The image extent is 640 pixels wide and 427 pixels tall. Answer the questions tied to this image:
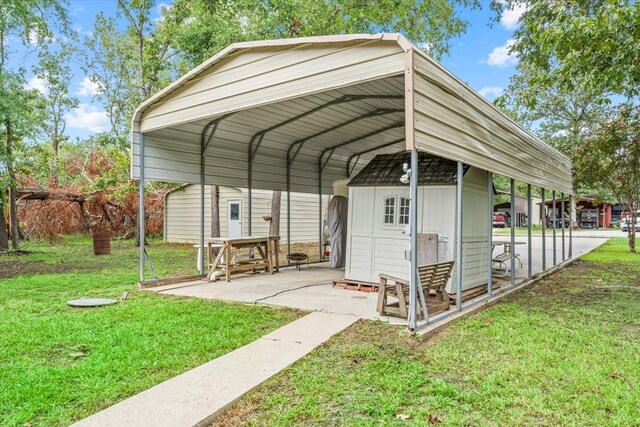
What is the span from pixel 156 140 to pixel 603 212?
44835 mm

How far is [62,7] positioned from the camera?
35.3ft

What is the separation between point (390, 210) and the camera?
671 cm

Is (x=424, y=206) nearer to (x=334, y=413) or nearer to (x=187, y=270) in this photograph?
(x=334, y=413)

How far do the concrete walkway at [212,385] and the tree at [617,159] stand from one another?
12.3m

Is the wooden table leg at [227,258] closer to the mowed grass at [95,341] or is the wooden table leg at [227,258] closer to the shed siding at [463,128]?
the mowed grass at [95,341]

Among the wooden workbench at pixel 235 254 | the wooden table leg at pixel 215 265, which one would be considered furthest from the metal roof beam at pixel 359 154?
the wooden table leg at pixel 215 265

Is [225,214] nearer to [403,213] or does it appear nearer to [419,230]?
[403,213]

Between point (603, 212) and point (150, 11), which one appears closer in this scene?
point (150, 11)

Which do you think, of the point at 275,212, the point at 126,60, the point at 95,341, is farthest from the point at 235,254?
the point at 126,60

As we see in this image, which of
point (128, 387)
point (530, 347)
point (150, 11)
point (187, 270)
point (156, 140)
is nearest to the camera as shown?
point (128, 387)

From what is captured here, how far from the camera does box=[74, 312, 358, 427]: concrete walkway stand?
2594 millimetres

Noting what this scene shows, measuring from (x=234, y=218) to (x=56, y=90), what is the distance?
13.8 m

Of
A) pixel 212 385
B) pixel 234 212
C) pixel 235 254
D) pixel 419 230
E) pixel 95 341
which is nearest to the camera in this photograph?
pixel 212 385

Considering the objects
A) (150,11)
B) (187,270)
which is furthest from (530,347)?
(150,11)
